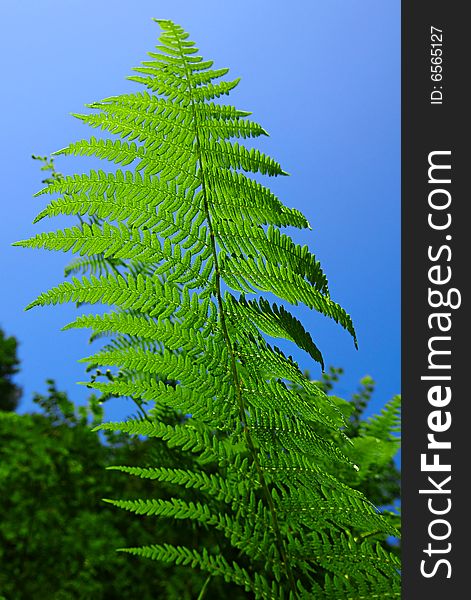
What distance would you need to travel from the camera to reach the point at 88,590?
9.50ft

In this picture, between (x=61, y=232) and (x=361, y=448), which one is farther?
(x=361, y=448)

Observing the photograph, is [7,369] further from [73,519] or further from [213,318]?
[213,318]

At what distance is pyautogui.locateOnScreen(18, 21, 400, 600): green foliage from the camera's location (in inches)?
36.1

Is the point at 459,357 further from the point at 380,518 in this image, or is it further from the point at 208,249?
the point at 208,249

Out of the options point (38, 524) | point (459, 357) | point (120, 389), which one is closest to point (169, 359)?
point (120, 389)

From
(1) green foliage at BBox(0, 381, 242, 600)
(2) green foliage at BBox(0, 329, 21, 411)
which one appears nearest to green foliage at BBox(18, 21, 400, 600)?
(1) green foliage at BBox(0, 381, 242, 600)

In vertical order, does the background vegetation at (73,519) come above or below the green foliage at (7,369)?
below

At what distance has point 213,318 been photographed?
3.07 feet

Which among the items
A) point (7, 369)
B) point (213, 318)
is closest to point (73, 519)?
point (213, 318)

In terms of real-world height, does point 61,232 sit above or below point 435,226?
below

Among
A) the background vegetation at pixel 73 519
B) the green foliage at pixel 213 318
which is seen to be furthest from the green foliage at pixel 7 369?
the green foliage at pixel 213 318

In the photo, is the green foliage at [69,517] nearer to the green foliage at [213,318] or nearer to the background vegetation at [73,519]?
the background vegetation at [73,519]

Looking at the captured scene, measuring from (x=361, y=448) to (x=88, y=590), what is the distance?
1.73m

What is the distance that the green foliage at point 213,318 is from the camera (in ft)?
3.01
